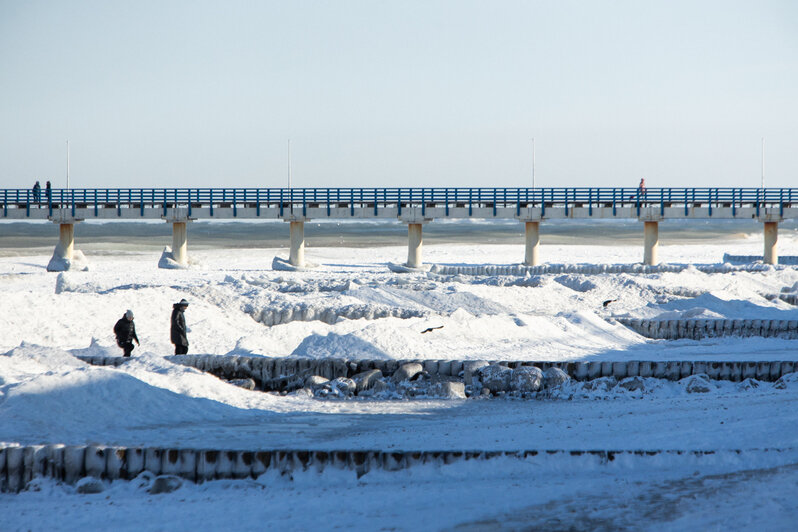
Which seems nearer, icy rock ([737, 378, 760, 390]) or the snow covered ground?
the snow covered ground

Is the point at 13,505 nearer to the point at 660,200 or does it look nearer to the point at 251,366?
the point at 251,366

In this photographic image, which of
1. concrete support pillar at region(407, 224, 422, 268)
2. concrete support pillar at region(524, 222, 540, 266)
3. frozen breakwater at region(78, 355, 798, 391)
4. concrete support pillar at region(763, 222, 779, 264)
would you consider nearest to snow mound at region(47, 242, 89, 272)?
concrete support pillar at region(407, 224, 422, 268)

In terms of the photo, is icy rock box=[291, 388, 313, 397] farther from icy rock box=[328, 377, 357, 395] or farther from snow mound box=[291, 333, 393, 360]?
snow mound box=[291, 333, 393, 360]

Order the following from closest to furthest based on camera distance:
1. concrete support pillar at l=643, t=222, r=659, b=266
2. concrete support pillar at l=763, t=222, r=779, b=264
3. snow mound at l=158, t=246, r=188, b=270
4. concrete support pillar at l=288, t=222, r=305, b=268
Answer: concrete support pillar at l=763, t=222, r=779, b=264
concrete support pillar at l=643, t=222, r=659, b=266
concrete support pillar at l=288, t=222, r=305, b=268
snow mound at l=158, t=246, r=188, b=270

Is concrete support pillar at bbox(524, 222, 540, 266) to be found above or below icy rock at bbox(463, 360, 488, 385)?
above

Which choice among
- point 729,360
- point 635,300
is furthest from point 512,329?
point 635,300

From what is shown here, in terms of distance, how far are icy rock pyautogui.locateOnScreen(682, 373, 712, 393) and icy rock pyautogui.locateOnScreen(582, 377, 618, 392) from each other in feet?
3.03

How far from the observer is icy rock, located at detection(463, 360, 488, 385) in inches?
472

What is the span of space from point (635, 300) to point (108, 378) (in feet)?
49.4

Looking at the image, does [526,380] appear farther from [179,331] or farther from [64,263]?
[64,263]

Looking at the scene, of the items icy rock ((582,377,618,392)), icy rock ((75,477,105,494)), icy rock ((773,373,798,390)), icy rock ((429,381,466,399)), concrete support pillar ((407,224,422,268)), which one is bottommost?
icy rock ((75,477,105,494))

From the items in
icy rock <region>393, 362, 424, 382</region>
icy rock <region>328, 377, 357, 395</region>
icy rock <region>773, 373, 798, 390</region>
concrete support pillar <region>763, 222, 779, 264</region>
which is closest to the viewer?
icy rock <region>773, 373, 798, 390</region>

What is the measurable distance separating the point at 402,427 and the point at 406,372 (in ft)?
8.71

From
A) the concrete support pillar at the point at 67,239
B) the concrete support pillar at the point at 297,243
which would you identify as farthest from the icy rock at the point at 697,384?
the concrete support pillar at the point at 67,239
